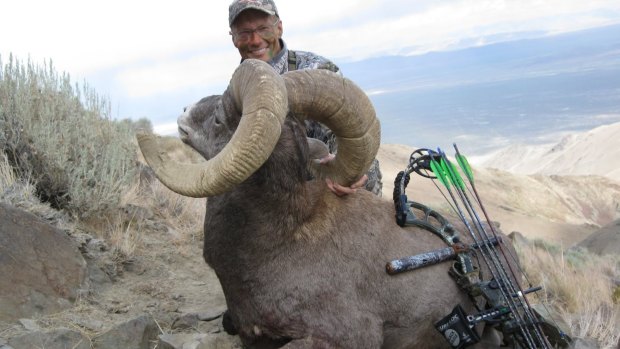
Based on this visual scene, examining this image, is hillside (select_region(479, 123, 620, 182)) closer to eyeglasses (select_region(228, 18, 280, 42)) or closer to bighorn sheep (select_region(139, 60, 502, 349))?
eyeglasses (select_region(228, 18, 280, 42))

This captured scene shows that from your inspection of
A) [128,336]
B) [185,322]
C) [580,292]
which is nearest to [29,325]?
[128,336]

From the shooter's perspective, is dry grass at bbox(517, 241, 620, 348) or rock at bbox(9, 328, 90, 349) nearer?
rock at bbox(9, 328, 90, 349)

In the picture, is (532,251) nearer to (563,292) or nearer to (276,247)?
(563,292)

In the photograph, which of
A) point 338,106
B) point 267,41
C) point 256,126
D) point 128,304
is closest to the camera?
point 256,126

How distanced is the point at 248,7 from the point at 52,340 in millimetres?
2989

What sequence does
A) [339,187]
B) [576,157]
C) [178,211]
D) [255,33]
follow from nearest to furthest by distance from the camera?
[339,187] → [255,33] → [178,211] → [576,157]

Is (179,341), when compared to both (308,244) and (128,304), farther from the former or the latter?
(308,244)

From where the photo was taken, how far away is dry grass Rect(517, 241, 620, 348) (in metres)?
5.47

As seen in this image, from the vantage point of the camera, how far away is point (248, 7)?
5008 mm

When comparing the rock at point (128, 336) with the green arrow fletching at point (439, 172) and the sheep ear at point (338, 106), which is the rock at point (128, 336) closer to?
the sheep ear at point (338, 106)

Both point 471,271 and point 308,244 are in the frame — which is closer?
point 308,244

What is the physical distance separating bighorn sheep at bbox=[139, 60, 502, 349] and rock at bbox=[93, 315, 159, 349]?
793mm

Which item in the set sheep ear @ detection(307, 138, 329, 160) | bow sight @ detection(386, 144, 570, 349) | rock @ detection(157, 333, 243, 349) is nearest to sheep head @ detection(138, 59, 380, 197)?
sheep ear @ detection(307, 138, 329, 160)

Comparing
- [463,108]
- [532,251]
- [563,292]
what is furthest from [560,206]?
[463,108]
